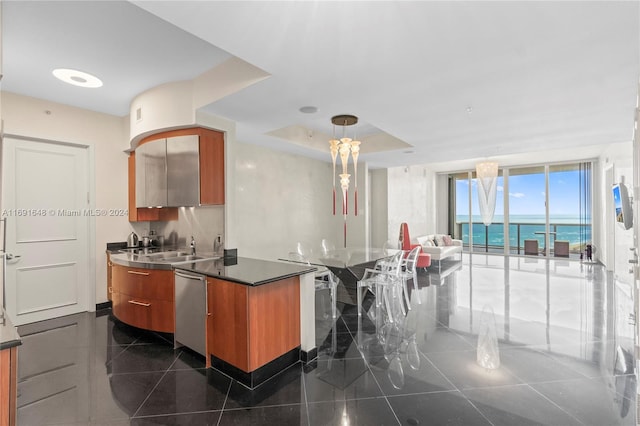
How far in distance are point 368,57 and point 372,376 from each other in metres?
2.58

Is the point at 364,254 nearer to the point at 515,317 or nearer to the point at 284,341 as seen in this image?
the point at 515,317

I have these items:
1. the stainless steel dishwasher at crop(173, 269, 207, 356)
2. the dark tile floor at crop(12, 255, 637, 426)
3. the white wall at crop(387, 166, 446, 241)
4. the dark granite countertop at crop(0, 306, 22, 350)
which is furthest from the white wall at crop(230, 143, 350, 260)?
the dark granite countertop at crop(0, 306, 22, 350)

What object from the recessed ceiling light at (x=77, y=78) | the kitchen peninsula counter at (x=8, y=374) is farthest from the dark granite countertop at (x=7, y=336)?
the recessed ceiling light at (x=77, y=78)

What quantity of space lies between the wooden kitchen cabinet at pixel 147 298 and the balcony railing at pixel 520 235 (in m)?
9.63

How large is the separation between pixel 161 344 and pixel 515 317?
429 cm

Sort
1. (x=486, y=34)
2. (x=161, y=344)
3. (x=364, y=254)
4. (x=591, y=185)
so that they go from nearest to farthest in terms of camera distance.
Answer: (x=486, y=34) < (x=161, y=344) < (x=364, y=254) < (x=591, y=185)

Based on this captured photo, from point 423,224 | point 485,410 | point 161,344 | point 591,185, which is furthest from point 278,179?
point 591,185

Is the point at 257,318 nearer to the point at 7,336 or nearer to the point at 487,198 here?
the point at 7,336

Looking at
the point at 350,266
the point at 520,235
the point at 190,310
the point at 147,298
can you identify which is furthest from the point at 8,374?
the point at 520,235

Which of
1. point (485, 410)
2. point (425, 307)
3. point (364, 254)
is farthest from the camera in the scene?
point (364, 254)

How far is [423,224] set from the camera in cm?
984

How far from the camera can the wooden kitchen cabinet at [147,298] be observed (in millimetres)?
3119

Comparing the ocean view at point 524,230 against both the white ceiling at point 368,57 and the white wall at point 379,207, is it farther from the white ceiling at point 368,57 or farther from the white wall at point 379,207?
the white ceiling at point 368,57

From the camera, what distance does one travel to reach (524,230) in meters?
9.37
